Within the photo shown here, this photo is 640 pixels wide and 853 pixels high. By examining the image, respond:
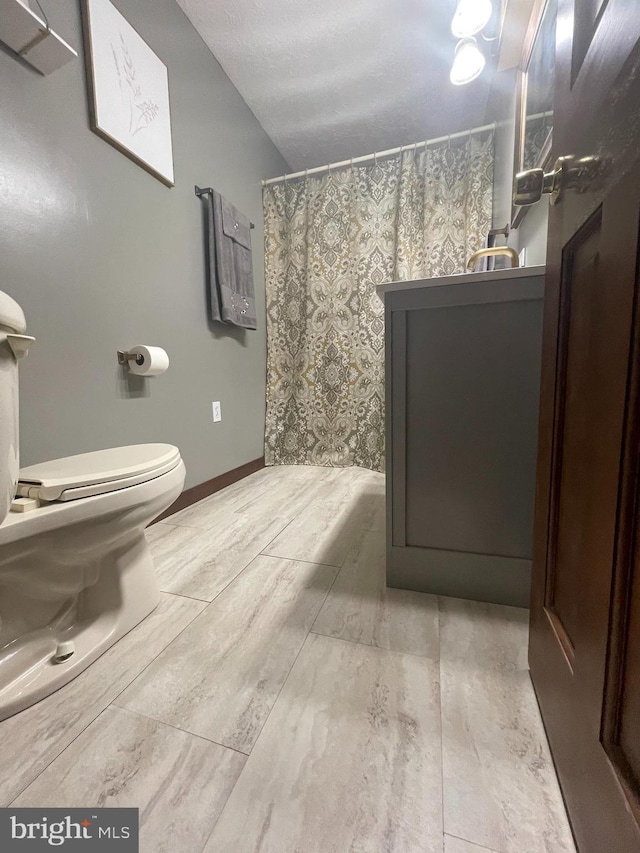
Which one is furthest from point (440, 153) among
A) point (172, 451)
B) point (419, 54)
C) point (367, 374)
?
point (172, 451)

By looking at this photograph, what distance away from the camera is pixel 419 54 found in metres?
1.69

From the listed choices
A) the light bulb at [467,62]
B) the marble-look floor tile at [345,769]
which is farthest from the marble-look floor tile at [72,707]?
the light bulb at [467,62]

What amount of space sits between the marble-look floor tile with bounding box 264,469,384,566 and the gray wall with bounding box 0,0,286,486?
0.62 metres

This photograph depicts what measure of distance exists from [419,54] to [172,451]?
2236 mm

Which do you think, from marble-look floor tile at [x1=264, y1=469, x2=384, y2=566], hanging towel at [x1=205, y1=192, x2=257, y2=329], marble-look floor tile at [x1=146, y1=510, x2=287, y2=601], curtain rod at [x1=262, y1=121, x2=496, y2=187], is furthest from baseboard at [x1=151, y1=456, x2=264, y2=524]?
curtain rod at [x1=262, y1=121, x2=496, y2=187]

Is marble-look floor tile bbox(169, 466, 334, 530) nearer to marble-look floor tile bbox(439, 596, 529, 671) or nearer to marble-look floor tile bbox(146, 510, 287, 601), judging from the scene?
marble-look floor tile bbox(146, 510, 287, 601)

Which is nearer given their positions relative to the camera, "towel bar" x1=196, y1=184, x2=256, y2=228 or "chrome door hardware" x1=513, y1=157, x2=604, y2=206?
"chrome door hardware" x1=513, y1=157, x2=604, y2=206

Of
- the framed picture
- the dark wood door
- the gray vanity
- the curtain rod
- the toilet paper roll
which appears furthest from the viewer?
the curtain rod

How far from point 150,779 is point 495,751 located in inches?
20.9

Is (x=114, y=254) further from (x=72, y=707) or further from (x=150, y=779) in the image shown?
(x=150, y=779)

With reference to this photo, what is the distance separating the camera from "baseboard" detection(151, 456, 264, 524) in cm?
156

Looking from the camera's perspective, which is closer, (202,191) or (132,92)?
(132,92)

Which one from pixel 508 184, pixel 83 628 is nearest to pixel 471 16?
pixel 508 184

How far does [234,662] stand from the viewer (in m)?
0.73
